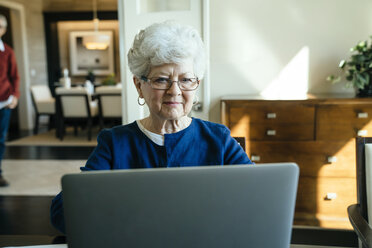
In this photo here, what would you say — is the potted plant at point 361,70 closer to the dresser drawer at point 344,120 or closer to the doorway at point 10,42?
the dresser drawer at point 344,120

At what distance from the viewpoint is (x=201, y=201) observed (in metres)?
0.58

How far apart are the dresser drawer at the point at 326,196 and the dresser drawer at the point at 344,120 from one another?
0.34 metres

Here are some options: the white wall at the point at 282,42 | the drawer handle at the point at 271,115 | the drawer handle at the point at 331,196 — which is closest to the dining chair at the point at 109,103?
the white wall at the point at 282,42

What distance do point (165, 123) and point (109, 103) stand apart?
17.0 feet

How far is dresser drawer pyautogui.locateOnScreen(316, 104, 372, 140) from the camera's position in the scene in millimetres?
2549

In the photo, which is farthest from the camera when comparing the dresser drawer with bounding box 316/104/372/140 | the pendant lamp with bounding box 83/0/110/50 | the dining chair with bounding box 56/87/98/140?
the pendant lamp with bounding box 83/0/110/50

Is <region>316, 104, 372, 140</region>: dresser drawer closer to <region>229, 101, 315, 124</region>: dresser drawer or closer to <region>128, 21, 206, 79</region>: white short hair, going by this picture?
<region>229, 101, 315, 124</region>: dresser drawer

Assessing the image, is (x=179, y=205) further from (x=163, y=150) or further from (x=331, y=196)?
(x=331, y=196)

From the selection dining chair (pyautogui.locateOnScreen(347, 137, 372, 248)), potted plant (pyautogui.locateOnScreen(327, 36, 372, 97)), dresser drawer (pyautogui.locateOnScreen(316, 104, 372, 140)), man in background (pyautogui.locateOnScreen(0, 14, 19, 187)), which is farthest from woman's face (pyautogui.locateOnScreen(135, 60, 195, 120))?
man in background (pyautogui.locateOnScreen(0, 14, 19, 187))

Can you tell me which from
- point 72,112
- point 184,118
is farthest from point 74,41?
point 184,118

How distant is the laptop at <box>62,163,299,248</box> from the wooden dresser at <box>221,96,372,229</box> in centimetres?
207

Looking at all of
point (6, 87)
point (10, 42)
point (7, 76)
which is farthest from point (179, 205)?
point (10, 42)

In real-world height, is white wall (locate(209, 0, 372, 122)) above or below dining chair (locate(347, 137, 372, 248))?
above

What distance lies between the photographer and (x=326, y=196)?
2635 mm
